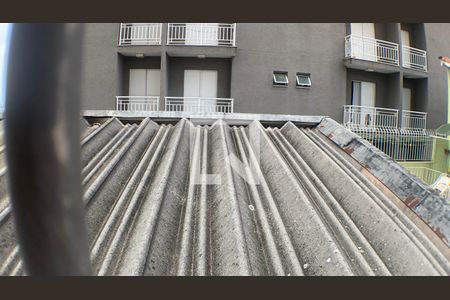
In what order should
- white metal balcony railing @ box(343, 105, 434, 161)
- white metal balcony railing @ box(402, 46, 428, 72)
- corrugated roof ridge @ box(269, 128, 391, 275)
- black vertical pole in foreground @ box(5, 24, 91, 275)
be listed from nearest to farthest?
black vertical pole in foreground @ box(5, 24, 91, 275), corrugated roof ridge @ box(269, 128, 391, 275), white metal balcony railing @ box(343, 105, 434, 161), white metal balcony railing @ box(402, 46, 428, 72)

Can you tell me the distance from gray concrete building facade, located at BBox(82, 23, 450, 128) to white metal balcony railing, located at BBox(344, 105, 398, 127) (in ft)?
1.55

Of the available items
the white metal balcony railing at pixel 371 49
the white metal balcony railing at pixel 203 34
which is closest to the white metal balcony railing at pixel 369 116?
the white metal balcony railing at pixel 371 49

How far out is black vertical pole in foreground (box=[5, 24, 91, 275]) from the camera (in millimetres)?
453

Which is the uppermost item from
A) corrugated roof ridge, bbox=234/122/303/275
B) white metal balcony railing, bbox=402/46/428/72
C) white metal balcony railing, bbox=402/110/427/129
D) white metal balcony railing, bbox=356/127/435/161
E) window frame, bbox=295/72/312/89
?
white metal balcony railing, bbox=402/46/428/72

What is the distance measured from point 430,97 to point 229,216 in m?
16.2

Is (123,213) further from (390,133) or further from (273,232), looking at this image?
(390,133)

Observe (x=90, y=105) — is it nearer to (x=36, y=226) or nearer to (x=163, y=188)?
(x=163, y=188)

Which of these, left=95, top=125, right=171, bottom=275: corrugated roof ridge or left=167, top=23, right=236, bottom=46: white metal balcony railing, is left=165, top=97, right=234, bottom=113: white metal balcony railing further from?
left=95, top=125, right=171, bottom=275: corrugated roof ridge

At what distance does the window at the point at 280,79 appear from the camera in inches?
457

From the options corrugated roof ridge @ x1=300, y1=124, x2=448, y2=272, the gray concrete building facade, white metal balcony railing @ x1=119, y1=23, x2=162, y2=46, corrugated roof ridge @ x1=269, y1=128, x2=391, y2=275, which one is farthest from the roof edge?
white metal balcony railing @ x1=119, y1=23, x2=162, y2=46

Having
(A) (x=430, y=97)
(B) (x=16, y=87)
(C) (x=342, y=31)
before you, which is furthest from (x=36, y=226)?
(A) (x=430, y=97)

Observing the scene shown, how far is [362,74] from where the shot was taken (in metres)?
13.5

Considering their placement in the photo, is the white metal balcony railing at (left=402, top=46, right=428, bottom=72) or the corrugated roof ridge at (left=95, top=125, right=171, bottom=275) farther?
the white metal balcony railing at (left=402, top=46, right=428, bottom=72)

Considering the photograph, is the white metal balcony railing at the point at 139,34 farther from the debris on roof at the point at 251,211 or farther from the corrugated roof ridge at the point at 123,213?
the corrugated roof ridge at the point at 123,213
